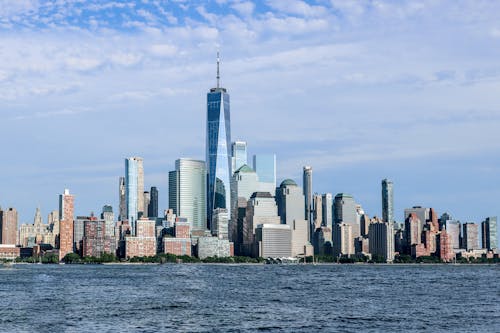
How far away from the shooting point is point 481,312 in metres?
87.1

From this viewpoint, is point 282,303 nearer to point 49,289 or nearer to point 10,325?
point 10,325

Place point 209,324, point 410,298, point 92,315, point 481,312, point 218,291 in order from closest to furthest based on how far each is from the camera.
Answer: point 209,324, point 92,315, point 481,312, point 410,298, point 218,291

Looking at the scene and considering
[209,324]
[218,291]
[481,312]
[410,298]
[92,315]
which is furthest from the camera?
[218,291]

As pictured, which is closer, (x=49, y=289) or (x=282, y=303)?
(x=282, y=303)

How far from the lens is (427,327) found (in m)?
72.1

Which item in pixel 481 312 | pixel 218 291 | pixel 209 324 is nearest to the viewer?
pixel 209 324

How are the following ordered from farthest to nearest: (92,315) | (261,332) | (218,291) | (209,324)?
(218,291), (92,315), (209,324), (261,332)

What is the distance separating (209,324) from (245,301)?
2781 centimetres

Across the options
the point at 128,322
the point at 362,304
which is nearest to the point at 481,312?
the point at 362,304

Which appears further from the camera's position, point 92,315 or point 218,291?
point 218,291

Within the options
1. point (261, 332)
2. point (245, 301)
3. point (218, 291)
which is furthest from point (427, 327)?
point (218, 291)

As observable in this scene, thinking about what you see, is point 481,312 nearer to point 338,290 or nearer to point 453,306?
point 453,306

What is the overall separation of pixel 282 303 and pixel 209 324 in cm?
2522

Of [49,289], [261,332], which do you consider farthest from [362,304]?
[49,289]
